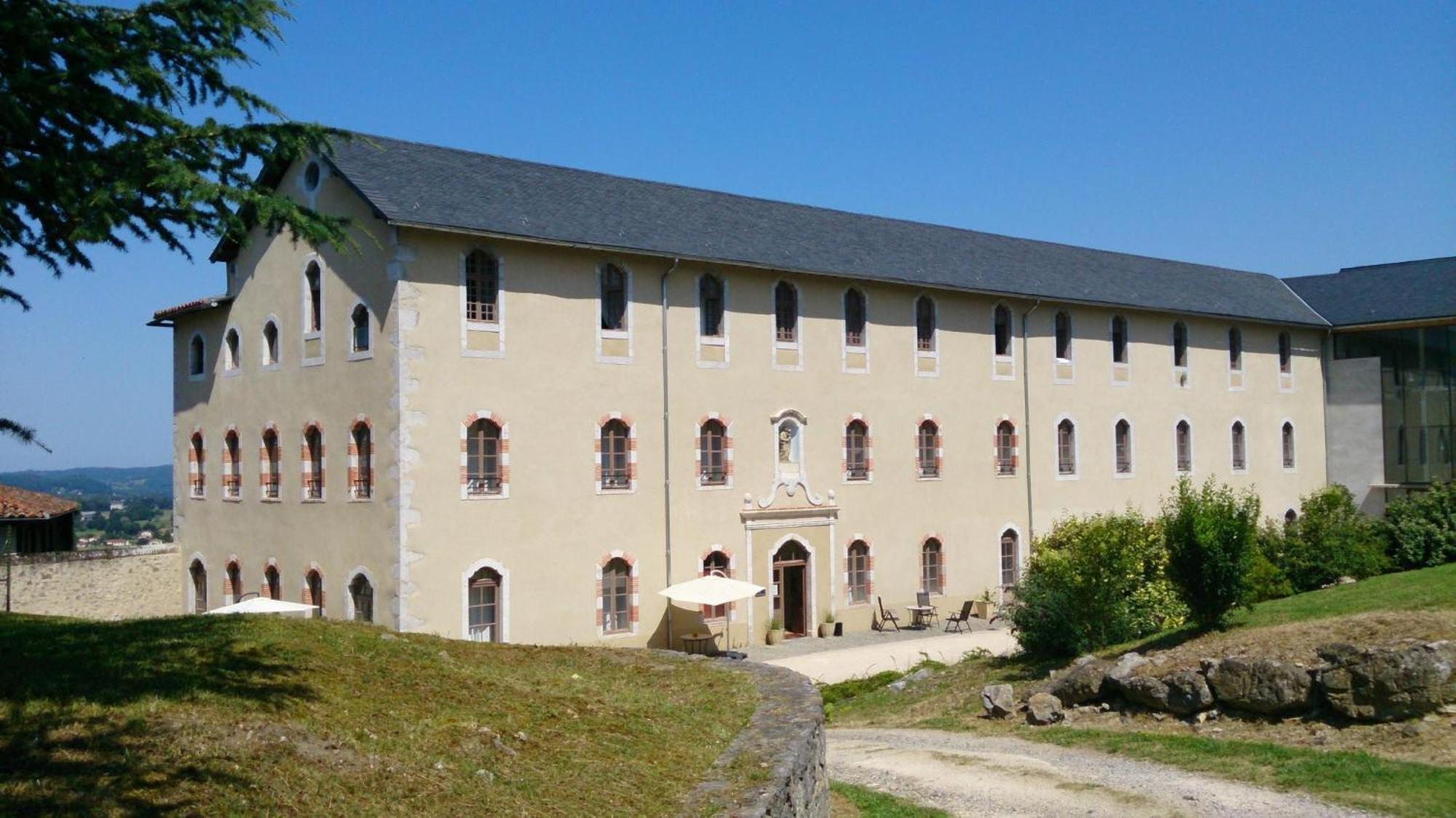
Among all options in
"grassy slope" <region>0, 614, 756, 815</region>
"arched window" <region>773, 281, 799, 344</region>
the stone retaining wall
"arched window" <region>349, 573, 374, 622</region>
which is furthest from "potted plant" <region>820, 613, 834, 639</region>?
"grassy slope" <region>0, 614, 756, 815</region>

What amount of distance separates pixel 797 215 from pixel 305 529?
1373cm

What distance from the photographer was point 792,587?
2683cm

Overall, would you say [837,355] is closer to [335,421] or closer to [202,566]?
[335,421]

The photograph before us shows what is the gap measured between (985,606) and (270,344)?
57.4 ft

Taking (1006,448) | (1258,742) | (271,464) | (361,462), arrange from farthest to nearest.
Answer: (1006,448)
(271,464)
(361,462)
(1258,742)

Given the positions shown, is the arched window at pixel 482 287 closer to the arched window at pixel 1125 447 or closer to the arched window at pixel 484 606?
the arched window at pixel 484 606

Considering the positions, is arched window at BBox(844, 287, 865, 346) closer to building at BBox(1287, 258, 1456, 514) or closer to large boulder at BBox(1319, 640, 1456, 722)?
large boulder at BBox(1319, 640, 1456, 722)

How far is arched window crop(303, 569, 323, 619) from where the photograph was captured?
23.0m

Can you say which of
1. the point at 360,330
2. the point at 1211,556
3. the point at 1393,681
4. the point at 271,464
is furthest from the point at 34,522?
the point at 1393,681

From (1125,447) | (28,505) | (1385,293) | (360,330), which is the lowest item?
(28,505)

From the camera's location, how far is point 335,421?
74.9ft

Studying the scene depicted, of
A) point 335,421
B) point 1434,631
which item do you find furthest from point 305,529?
point 1434,631

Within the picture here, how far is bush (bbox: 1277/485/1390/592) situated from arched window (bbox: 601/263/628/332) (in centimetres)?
1510

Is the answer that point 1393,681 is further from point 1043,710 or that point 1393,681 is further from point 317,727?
point 317,727
